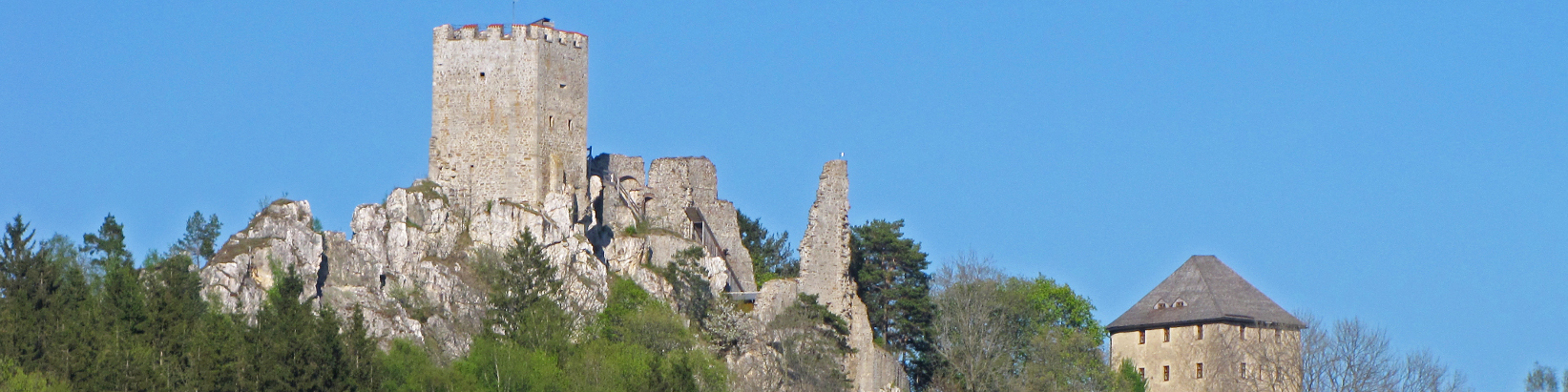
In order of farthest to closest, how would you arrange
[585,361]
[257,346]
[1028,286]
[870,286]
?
[1028,286] < [870,286] < [585,361] < [257,346]

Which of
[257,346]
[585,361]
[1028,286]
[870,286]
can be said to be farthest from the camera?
[1028,286]

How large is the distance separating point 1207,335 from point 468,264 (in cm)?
1778

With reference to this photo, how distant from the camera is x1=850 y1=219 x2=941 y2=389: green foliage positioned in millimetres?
66875

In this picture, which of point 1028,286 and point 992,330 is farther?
point 1028,286

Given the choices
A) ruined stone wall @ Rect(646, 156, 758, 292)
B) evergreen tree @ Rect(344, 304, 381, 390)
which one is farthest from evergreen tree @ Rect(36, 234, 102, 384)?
ruined stone wall @ Rect(646, 156, 758, 292)

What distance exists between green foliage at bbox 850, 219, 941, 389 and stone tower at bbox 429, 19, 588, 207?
27.3 feet

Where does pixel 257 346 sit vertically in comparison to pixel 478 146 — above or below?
below

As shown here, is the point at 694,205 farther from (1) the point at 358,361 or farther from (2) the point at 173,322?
(1) the point at 358,361

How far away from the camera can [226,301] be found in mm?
60125

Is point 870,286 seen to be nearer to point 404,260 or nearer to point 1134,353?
point 1134,353

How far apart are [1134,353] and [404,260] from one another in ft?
59.4

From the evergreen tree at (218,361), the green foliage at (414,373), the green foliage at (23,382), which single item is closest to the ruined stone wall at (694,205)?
the green foliage at (414,373)

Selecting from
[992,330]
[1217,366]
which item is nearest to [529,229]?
[992,330]

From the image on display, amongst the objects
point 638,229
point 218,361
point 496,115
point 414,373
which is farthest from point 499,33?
point 218,361
